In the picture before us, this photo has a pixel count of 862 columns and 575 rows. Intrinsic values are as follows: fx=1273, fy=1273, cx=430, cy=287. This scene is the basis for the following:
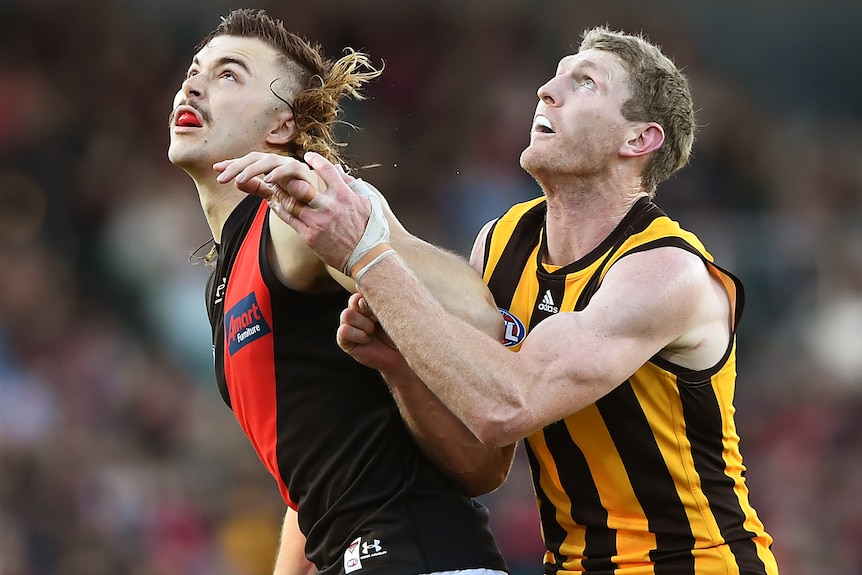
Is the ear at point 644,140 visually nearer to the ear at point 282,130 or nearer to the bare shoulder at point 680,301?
the bare shoulder at point 680,301

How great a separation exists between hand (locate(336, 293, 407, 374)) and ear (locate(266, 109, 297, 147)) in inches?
38.3

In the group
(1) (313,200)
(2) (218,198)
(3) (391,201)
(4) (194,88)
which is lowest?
(1) (313,200)

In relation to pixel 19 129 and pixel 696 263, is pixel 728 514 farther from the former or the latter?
pixel 19 129

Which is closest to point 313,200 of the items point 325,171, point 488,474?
point 325,171

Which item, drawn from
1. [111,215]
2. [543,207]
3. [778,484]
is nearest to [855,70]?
[778,484]

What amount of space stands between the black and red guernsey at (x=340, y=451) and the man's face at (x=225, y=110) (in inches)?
20.3

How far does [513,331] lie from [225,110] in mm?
1287

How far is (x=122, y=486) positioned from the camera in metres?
9.56

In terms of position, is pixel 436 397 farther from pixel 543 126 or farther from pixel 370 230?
pixel 543 126

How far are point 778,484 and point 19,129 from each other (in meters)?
7.07

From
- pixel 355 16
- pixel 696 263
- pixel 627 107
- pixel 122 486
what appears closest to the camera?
pixel 696 263

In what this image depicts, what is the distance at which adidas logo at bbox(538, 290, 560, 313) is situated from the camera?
169 inches

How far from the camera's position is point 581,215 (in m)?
4.48

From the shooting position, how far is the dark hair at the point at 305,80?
4656 millimetres
